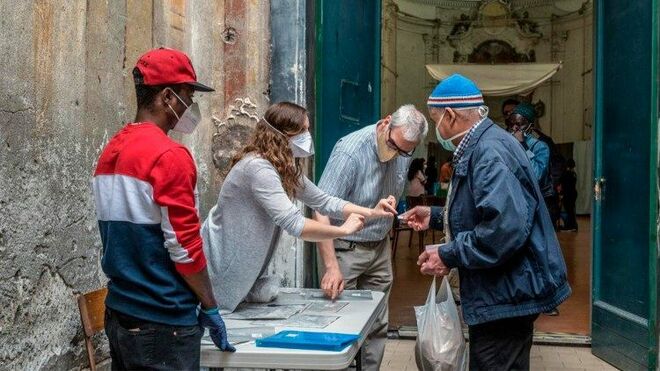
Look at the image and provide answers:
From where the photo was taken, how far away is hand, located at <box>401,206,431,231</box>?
148 inches

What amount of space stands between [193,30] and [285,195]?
2638 millimetres

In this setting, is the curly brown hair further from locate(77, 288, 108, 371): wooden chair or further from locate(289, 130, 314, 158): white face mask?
locate(77, 288, 108, 371): wooden chair

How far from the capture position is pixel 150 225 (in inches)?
94.7

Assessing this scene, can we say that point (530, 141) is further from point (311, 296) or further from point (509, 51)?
point (509, 51)

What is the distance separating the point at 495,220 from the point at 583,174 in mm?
18645

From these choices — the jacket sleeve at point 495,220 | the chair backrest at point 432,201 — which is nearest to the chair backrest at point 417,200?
the chair backrest at point 432,201

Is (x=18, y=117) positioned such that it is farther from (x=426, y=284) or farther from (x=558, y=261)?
(x=426, y=284)

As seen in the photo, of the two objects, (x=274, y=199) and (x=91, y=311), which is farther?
(x=91, y=311)

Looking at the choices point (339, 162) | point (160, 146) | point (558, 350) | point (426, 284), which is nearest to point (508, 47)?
point (426, 284)

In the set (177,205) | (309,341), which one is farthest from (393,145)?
(177,205)

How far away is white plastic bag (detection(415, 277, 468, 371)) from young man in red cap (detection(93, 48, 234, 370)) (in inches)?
44.0

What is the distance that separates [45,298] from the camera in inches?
138

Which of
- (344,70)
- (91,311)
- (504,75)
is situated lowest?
(91,311)

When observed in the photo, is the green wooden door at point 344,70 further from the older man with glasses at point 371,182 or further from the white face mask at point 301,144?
the white face mask at point 301,144
